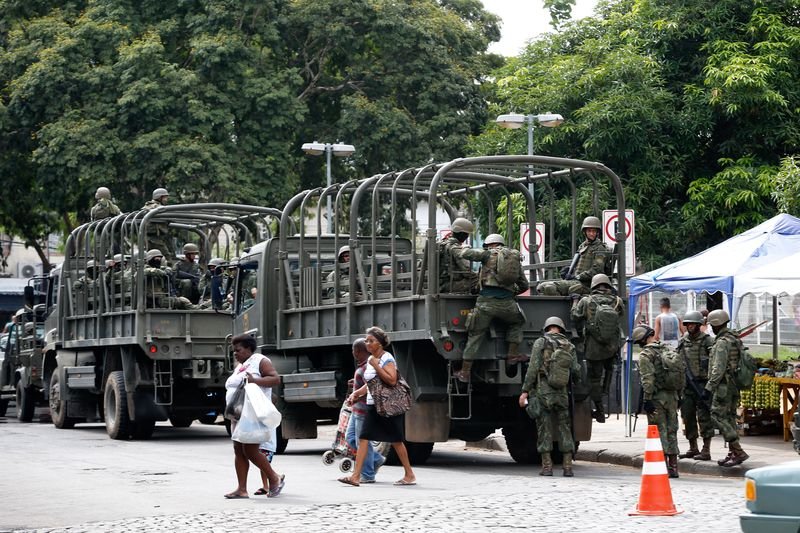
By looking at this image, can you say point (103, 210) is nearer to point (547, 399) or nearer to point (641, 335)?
point (547, 399)

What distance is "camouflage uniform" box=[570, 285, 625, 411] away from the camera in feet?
50.8

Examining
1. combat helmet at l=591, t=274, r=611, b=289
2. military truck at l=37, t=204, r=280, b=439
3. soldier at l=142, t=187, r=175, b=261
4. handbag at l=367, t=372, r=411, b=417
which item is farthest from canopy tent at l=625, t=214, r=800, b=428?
soldier at l=142, t=187, r=175, b=261

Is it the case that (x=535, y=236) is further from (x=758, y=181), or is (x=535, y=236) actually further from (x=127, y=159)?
(x=127, y=159)

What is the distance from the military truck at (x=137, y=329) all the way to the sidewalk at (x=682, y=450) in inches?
173

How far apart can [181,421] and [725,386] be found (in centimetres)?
1171

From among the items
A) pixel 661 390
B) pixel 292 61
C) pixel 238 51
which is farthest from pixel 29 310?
pixel 661 390

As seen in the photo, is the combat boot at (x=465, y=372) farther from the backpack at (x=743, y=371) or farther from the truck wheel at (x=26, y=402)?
the truck wheel at (x=26, y=402)

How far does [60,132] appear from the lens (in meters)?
33.8

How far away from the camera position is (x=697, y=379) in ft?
53.2

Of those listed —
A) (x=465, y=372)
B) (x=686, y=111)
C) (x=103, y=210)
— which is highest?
(x=686, y=111)

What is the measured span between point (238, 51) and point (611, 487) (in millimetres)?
23160

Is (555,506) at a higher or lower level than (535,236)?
lower

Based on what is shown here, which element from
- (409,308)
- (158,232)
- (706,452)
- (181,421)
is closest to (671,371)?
(706,452)

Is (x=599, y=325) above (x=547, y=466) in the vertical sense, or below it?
above
